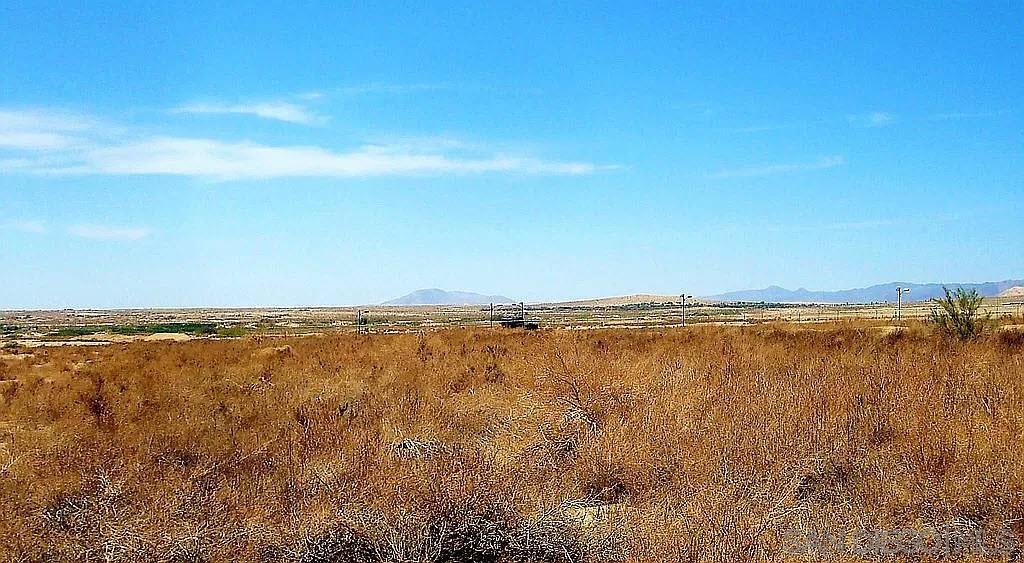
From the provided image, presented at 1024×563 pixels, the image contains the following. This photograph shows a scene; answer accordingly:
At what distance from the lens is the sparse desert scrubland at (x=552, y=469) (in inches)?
257

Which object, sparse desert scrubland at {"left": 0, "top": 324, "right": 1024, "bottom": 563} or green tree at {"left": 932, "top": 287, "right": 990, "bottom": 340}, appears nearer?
sparse desert scrubland at {"left": 0, "top": 324, "right": 1024, "bottom": 563}

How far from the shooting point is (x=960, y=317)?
25.9m

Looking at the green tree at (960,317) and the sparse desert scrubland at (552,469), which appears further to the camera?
the green tree at (960,317)

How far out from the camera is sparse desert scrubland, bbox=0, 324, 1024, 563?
21.4 ft

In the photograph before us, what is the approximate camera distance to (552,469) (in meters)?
8.55

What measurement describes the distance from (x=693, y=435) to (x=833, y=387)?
12.4ft

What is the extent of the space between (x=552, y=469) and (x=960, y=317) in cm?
2160

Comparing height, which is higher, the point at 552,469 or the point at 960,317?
the point at 960,317

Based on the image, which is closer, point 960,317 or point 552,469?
point 552,469

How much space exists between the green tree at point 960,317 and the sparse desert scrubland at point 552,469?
11114 mm

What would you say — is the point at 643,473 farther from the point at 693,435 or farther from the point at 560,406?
the point at 560,406

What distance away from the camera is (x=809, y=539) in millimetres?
6965

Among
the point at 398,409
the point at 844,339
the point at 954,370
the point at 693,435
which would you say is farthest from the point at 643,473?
the point at 844,339

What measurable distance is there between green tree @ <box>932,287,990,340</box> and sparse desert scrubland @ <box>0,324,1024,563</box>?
11.1 meters
